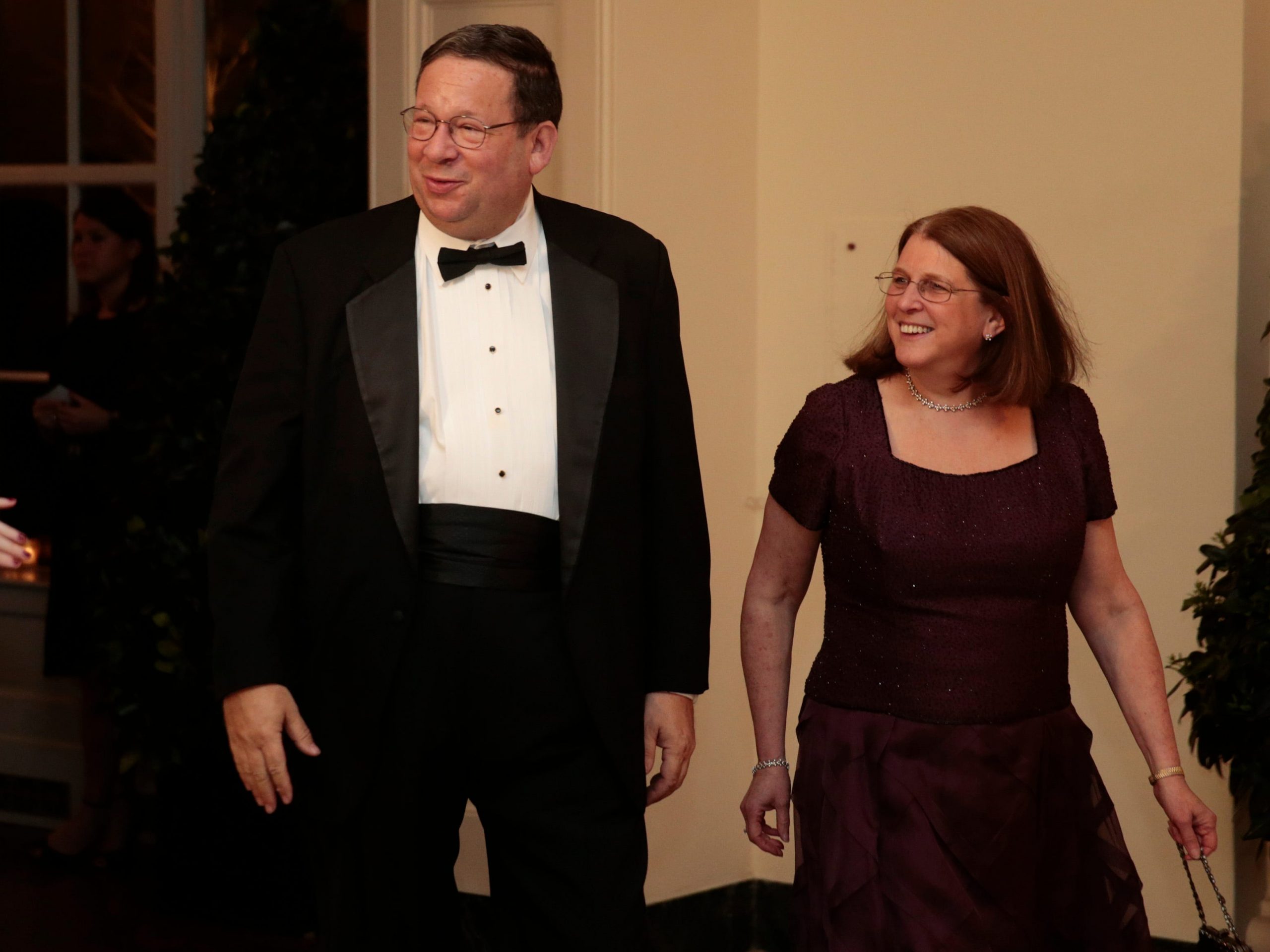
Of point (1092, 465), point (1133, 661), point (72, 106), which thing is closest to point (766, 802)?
point (1133, 661)

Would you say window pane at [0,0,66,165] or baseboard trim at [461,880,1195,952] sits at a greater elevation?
window pane at [0,0,66,165]

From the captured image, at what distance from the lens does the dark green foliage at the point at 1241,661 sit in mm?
3000

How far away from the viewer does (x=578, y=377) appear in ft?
7.44

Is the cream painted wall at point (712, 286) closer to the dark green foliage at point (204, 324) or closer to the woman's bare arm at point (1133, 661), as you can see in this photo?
the dark green foliage at point (204, 324)

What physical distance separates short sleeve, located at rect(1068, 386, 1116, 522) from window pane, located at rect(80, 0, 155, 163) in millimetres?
3523

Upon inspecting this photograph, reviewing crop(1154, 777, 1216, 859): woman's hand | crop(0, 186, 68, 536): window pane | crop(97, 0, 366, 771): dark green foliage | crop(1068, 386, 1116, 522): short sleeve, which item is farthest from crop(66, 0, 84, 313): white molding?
crop(1154, 777, 1216, 859): woman's hand

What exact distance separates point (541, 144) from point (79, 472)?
9.12ft

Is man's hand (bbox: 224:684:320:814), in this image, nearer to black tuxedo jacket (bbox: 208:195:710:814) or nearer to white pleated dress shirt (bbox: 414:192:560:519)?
black tuxedo jacket (bbox: 208:195:710:814)

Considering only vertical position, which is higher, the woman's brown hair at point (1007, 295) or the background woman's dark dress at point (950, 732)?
the woman's brown hair at point (1007, 295)

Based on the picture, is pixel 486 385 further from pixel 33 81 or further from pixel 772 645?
pixel 33 81

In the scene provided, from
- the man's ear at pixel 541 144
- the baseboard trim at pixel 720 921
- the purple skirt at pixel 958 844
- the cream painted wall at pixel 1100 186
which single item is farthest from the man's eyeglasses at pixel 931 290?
the baseboard trim at pixel 720 921

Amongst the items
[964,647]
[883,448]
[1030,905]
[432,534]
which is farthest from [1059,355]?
[432,534]

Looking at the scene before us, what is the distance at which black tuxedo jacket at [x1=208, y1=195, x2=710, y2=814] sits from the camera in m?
2.20

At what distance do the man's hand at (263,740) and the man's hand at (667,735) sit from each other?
1.79 feet
